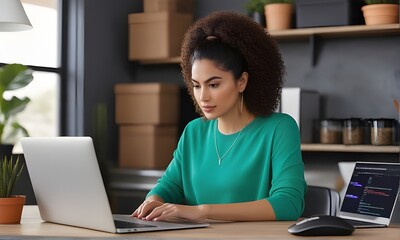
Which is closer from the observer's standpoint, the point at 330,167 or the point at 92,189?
the point at 92,189

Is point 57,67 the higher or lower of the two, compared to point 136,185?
higher

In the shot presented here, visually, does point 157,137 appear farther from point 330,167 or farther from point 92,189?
point 92,189

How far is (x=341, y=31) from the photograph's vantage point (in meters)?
3.86

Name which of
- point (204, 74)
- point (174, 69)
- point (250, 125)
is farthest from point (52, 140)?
point (174, 69)

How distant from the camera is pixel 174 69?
458cm

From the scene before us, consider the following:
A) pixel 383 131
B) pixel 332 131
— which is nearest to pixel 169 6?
pixel 332 131

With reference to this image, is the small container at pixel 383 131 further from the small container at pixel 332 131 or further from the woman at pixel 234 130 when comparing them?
the woman at pixel 234 130

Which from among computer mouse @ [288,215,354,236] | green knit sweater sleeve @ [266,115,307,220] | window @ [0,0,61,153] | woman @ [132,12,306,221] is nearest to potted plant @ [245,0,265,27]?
window @ [0,0,61,153]

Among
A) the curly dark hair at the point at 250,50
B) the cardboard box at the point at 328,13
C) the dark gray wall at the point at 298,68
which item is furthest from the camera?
the dark gray wall at the point at 298,68

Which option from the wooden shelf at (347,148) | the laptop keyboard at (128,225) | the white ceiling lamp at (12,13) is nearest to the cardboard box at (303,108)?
the wooden shelf at (347,148)

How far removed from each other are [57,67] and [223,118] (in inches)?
86.2

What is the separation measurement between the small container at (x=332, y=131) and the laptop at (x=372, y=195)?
1.85 meters

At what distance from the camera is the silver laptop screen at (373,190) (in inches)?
75.1

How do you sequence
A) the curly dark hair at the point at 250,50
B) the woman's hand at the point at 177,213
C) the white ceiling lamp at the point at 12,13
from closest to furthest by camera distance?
1. the woman's hand at the point at 177,213
2. the curly dark hair at the point at 250,50
3. the white ceiling lamp at the point at 12,13
